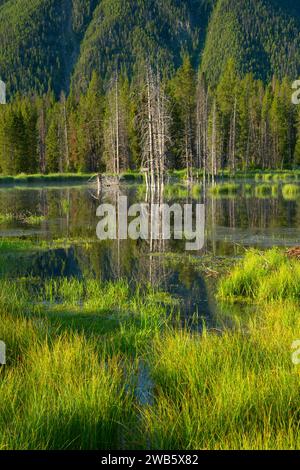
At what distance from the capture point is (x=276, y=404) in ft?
21.4

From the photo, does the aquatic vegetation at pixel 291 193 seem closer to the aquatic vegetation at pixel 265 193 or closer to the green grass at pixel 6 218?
the aquatic vegetation at pixel 265 193

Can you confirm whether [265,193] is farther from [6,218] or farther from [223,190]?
[6,218]

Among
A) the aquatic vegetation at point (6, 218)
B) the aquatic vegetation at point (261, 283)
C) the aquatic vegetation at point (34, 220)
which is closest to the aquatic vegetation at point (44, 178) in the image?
the aquatic vegetation at point (6, 218)

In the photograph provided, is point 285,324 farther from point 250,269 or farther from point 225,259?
point 225,259

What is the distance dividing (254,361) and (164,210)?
28493 millimetres

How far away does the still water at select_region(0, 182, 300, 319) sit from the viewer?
1652 centimetres
